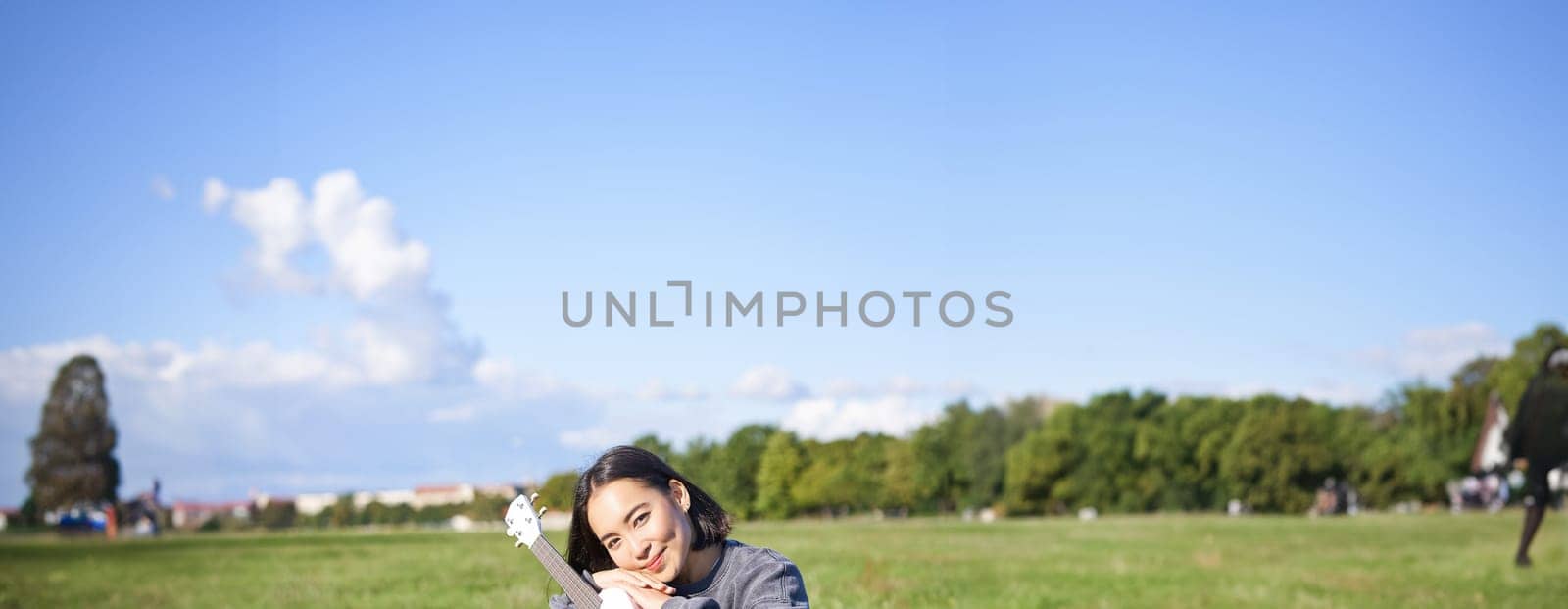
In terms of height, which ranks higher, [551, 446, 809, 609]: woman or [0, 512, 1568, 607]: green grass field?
[551, 446, 809, 609]: woman

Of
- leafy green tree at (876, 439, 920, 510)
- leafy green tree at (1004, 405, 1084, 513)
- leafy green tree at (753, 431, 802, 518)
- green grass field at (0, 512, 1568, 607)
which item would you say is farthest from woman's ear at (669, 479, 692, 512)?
leafy green tree at (876, 439, 920, 510)

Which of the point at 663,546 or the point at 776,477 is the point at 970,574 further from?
the point at 776,477

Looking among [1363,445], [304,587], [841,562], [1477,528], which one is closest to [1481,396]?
[1363,445]

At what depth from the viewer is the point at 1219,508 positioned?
266 feet

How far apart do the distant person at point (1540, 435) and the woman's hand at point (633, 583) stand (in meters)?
19.8

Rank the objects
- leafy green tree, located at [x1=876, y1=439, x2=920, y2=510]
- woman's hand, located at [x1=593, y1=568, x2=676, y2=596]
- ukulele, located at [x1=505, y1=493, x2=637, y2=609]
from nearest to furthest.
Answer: ukulele, located at [x1=505, y1=493, x2=637, y2=609]
woman's hand, located at [x1=593, y1=568, x2=676, y2=596]
leafy green tree, located at [x1=876, y1=439, x2=920, y2=510]

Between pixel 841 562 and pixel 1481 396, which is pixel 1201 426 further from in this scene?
pixel 841 562

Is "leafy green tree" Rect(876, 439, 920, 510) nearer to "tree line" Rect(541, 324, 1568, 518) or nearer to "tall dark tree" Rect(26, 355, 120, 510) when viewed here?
"tree line" Rect(541, 324, 1568, 518)

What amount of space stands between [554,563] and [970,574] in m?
14.2

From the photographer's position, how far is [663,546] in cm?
459

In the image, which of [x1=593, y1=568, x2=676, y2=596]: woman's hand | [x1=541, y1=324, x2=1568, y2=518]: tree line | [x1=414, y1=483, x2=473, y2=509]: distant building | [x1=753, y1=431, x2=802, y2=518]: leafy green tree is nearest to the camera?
[x1=593, y1=568, x2=676, y2=596]: woman's hand

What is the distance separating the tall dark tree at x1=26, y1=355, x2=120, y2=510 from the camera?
54188 millimetres

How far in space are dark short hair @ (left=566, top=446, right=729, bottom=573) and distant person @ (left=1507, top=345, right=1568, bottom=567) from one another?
19509 millimetres

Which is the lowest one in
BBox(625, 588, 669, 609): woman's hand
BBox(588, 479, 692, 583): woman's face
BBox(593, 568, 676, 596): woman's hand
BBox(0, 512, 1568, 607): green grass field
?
BBox(0, 512, 1568, 607): green grass field
